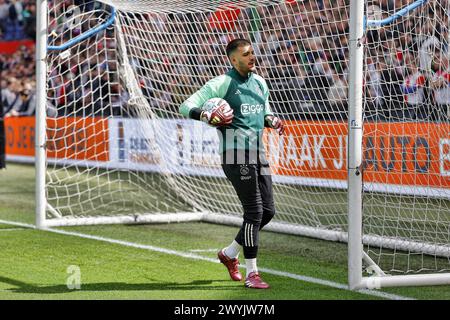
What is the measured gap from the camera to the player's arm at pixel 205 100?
21.2 ft

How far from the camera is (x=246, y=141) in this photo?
22.4 feet

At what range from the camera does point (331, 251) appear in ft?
28.1

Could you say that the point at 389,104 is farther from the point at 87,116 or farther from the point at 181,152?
the point at 87,116

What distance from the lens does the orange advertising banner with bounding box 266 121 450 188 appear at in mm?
9539

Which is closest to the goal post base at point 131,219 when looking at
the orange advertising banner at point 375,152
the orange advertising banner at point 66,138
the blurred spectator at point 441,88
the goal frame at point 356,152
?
the orange advertising banner at point 66,138

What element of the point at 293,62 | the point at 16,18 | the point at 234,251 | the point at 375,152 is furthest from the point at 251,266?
the point at 16,18

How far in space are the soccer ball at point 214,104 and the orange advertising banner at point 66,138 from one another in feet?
15.2

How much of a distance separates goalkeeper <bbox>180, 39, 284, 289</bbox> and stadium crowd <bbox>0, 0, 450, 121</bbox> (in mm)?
1796

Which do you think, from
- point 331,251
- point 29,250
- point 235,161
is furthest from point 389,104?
point 29,250

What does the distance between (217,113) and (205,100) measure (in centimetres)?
30

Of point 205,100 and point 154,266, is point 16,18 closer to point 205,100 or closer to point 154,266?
point 154,266

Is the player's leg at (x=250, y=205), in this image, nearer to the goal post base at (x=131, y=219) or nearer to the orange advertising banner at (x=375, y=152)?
the orange advertising banner at (x=375, y=152)

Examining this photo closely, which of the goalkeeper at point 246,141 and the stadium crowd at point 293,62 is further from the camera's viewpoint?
the stadium crowd at point 293,62

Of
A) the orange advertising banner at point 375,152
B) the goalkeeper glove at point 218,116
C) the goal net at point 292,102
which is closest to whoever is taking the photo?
the goalkeeper glove at point 218,116
